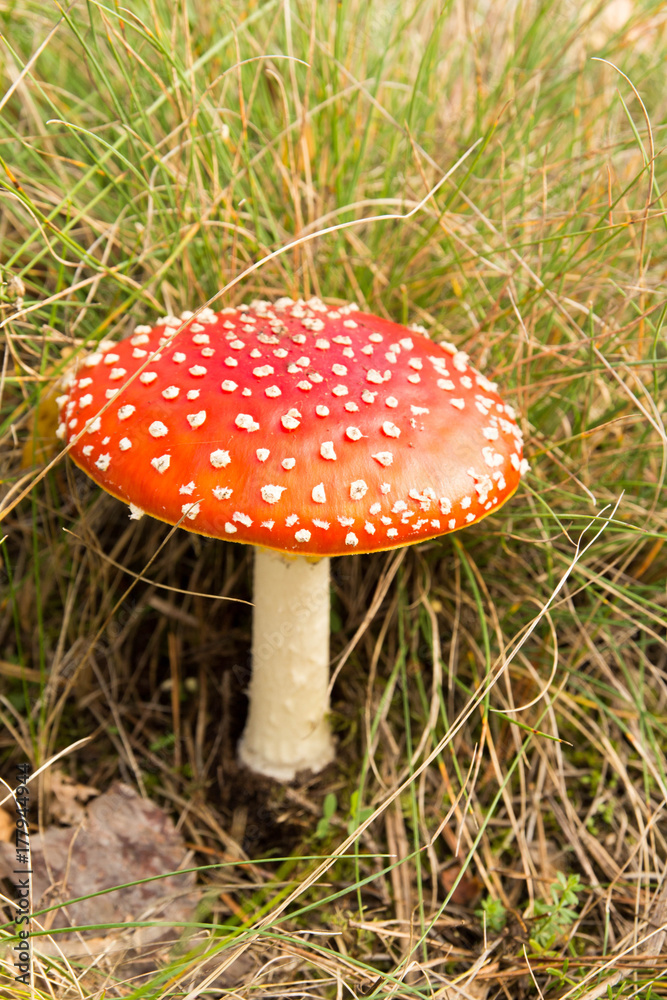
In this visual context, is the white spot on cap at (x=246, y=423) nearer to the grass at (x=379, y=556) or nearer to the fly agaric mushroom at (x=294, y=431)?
the fly agaric mushroom at (x=294, y=431)

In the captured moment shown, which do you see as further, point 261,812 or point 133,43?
point 133,43

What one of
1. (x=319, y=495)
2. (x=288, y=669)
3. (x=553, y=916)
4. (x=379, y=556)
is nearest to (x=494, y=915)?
(x=553, y=916)

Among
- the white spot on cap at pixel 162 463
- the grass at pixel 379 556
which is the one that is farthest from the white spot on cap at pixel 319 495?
the grass at pixel 379 556

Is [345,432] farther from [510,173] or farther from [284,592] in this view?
[510,173]

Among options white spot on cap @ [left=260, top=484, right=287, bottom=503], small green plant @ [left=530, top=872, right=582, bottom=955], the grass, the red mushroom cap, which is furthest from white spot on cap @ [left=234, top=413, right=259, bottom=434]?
small green plant @ [left=530, top=872, right=582, bottom=955]

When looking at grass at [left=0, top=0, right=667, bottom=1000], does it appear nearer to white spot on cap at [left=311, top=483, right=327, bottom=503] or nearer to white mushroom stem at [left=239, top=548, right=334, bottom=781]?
white mushroom stem at [left=239, top=548, right=334, bottom=781]

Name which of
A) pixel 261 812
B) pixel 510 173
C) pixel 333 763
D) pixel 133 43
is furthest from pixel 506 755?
pixel 133 43
